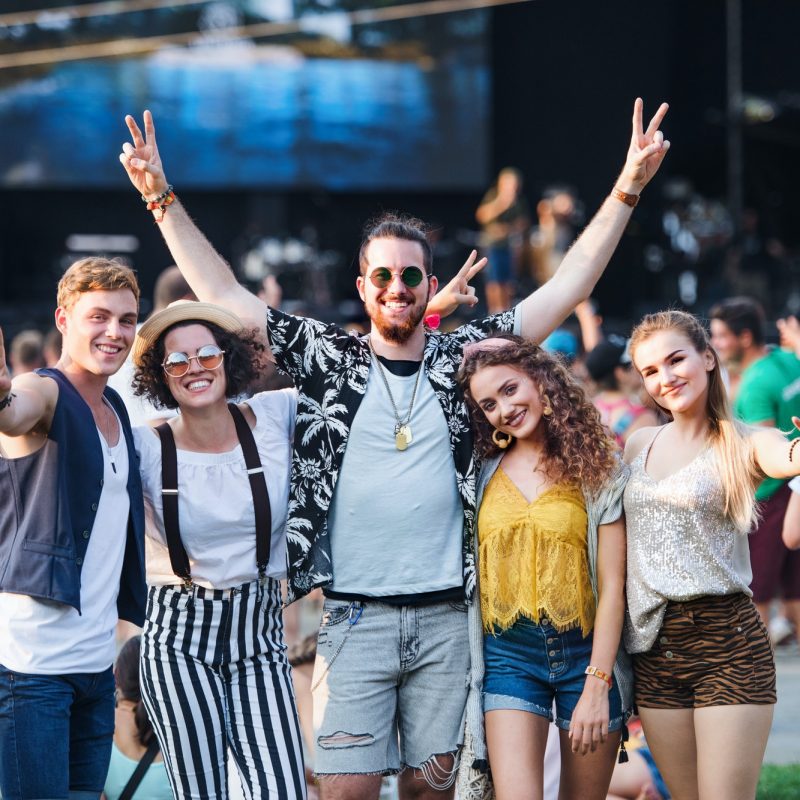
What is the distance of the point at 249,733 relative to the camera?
3.65 m

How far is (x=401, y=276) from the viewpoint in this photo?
3.74 meters

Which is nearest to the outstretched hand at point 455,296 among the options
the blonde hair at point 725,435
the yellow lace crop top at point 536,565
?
the blonde hair at point 725,435

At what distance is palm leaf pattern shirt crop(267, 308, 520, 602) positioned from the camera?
143 inches

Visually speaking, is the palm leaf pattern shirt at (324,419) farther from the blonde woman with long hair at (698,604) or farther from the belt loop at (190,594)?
the blonde woman with long hair at (698,604)

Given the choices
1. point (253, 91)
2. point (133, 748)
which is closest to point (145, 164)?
point (133, 748)

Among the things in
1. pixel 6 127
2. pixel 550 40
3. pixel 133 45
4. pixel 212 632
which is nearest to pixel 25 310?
pixel 6 127

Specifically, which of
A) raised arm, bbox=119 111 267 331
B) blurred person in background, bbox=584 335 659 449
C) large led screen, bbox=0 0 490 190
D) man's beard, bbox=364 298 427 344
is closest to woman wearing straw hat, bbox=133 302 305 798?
raised arm, bbox=119 111 267 331

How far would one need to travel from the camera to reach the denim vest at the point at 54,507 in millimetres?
3293

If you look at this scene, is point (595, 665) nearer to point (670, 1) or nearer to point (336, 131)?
point (336, 131)

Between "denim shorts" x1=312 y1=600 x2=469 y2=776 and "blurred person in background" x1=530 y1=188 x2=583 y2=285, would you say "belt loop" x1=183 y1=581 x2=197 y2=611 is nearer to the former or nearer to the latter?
"denim shorts" x1=312 y1=600 x2=469 y2=776

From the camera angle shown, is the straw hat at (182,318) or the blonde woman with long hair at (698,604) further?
the straw hat at (182,318)

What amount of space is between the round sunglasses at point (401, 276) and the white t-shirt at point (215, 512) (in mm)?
594

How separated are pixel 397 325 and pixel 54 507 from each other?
115 centimetres

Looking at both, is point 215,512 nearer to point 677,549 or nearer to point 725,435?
point 677,549
